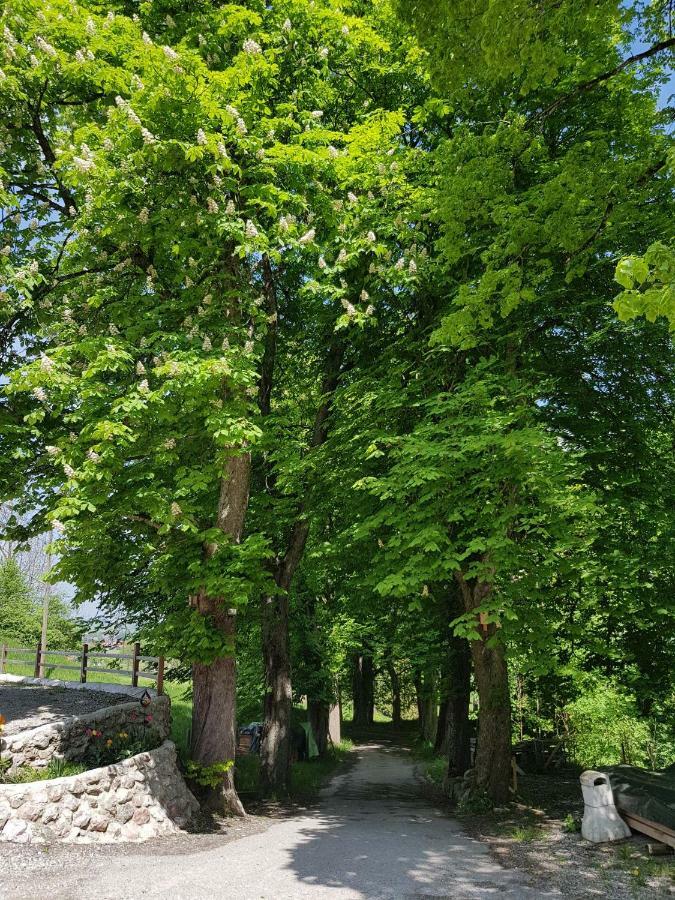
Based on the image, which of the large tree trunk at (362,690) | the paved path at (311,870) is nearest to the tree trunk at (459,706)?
the paved path at (311,870)

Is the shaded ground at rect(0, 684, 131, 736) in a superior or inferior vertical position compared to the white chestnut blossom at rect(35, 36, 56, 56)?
inferior

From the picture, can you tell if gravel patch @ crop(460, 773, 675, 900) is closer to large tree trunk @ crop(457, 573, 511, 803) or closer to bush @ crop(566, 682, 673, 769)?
large tree trunk @ crop(457, 573, 511, 803)

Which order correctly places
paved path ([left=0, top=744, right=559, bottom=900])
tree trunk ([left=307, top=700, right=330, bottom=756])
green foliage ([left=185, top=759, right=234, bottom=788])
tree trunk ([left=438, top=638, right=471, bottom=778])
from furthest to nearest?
tree trunk ([left=307, top=700, right=330, bottom=756])
tree trunk ([left=438, top=638, right=471, bottom=778])
green foliage ([left=185, top=759, right=234, bottom=788])
paved path ([left=0, top=744, right=559, bottom=900])

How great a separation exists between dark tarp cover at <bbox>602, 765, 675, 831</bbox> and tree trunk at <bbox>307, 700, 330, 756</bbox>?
47.4ft

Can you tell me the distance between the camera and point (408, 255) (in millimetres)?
10750

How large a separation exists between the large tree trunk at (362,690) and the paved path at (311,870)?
23.5 m

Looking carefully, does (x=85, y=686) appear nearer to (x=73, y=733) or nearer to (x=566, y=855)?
(x=73, y=733)

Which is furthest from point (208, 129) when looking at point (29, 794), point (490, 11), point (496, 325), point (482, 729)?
point (482, 729)

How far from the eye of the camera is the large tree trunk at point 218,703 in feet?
35.2

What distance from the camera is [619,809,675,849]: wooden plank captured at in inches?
300

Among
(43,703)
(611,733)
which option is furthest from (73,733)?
(611,733)

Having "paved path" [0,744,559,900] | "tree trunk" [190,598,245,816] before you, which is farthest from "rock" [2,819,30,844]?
"tree trunk" [190,598,245,816]

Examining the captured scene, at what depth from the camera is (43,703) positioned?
11781 mm

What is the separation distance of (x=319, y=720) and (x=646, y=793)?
51.2 ft
